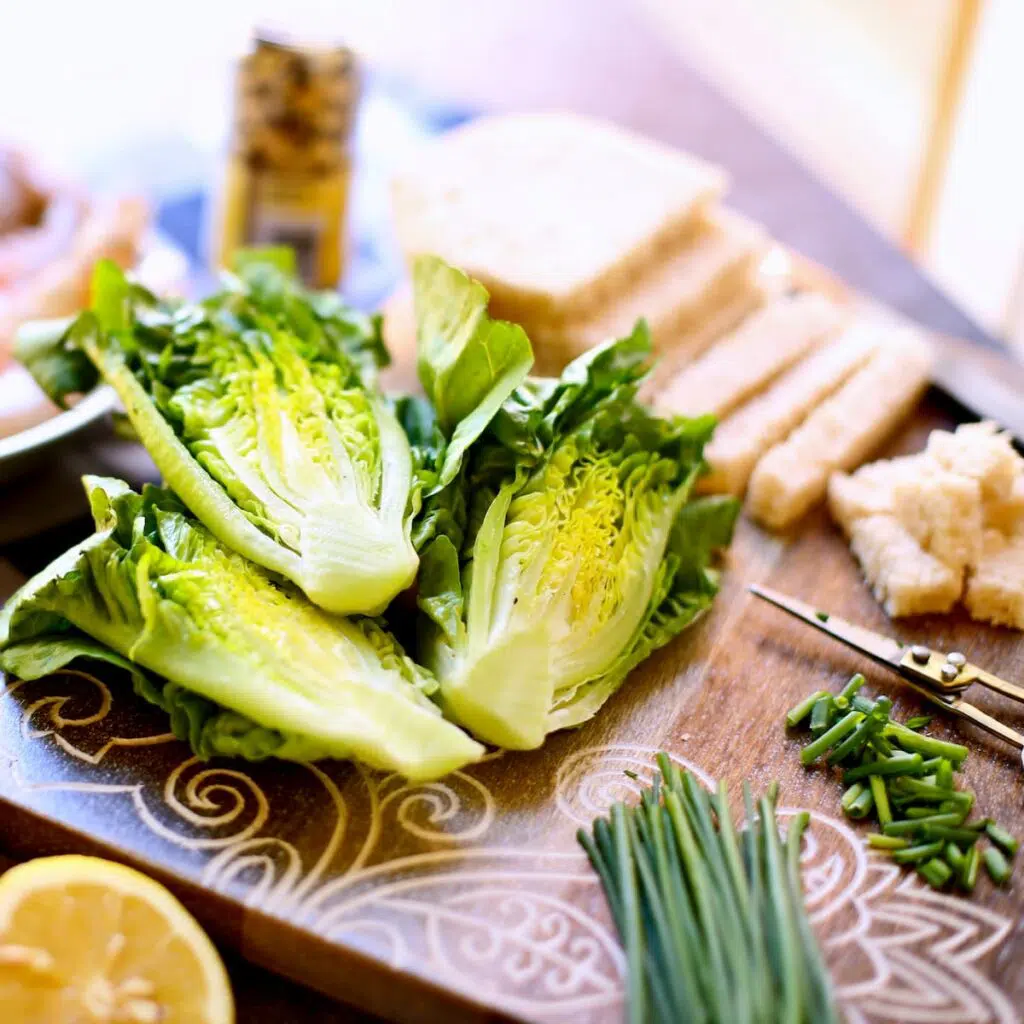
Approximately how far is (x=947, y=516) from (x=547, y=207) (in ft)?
4.62

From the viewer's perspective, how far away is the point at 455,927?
1800mm

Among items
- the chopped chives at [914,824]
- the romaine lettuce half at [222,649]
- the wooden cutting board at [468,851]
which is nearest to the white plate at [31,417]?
the romaine lettuce half at [222,649]

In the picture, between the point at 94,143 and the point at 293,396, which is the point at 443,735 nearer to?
the point at 293,396

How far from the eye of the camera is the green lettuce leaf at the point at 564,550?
2020 millimetres

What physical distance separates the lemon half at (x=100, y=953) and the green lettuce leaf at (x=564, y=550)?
1.80 ft

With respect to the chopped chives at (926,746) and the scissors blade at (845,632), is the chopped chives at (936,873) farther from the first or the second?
the scissors blade at (845,632)

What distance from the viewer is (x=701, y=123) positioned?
15.5ft

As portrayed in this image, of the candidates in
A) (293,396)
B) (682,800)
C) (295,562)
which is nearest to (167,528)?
(295,562)

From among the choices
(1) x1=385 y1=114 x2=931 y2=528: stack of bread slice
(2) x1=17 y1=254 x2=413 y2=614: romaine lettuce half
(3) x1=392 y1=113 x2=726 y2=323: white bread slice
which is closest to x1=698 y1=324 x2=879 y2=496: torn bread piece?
(1) x1=385 y1=114 x2=931 y2=528: stack of bread slice

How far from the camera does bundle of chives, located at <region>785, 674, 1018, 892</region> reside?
1952 mm

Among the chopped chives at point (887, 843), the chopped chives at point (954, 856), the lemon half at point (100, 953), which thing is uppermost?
the chopped chives at point (954, 856)

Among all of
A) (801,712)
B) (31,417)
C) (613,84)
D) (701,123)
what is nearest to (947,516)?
(801,712)

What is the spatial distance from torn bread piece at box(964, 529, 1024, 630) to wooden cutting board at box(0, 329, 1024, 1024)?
10.7 inches

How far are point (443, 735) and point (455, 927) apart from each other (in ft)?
0.90
